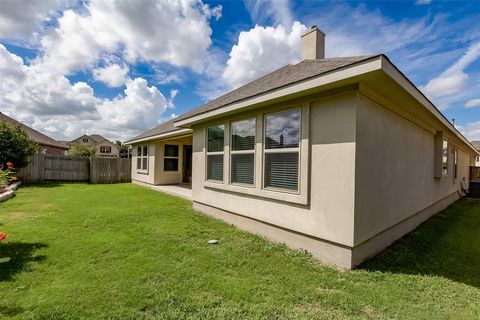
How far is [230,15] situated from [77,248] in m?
8.22

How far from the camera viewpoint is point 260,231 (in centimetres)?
521

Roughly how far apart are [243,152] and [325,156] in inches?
84.6

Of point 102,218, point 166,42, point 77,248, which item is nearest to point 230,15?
point 166,42

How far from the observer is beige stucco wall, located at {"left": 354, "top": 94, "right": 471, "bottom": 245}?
12.3ft

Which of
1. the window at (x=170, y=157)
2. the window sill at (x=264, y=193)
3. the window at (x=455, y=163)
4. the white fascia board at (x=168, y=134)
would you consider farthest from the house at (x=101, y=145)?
the window at (x=455, y=163)

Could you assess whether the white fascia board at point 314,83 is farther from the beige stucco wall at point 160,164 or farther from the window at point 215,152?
the beige stucco wall at point 160,164

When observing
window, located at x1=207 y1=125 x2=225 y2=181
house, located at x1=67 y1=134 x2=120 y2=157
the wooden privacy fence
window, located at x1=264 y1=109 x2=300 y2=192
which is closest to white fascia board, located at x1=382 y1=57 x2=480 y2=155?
window, located at x1=264 y1=109 x2=300 y2=192

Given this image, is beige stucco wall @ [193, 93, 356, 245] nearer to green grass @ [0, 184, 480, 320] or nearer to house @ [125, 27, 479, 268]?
house @ [125, 27, 479, 268]

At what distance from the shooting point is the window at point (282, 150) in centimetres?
440

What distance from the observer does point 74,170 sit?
625 inches

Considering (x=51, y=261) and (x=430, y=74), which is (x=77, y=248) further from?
(x=430, y=74)

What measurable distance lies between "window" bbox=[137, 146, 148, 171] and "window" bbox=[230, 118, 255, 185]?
965 centimetres

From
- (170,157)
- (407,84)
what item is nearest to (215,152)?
(407,84)

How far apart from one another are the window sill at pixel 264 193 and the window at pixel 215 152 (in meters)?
0.25
